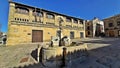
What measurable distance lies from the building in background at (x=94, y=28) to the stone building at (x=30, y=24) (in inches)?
563

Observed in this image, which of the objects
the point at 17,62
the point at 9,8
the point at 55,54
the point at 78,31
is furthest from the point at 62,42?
the point at 78,31

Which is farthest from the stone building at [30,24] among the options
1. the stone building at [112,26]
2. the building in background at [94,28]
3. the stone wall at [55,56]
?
the stone building at [112,26]

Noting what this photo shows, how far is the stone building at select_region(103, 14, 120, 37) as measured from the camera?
109ft

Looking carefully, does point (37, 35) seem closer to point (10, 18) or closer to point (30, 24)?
point (30, 24)

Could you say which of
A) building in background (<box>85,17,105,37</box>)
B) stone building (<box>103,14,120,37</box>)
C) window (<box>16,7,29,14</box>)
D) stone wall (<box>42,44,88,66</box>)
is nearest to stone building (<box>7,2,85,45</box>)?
window (<box>16,7,29,14</box>)

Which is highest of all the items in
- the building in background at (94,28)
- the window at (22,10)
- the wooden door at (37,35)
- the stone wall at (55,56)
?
the window at (22,10)

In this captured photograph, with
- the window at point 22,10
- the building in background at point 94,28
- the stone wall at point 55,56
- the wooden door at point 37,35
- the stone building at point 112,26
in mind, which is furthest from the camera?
the building in background at point 94,28

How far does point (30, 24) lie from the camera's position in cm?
2055

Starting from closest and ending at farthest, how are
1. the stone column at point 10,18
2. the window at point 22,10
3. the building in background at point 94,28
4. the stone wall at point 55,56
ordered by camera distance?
the stone wall at point 55,56
the stone column at point 10,18
the window at point 22,10
the building in background at point 94,28

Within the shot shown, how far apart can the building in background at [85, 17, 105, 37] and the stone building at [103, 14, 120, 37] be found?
115 inches

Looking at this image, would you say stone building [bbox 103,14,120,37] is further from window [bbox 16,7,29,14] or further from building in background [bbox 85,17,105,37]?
window [bbox 16,7,29,14]

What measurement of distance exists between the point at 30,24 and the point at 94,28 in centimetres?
2550

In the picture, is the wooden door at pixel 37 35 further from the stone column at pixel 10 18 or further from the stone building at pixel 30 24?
the stone column at pixel 10 18

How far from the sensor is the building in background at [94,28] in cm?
3838
